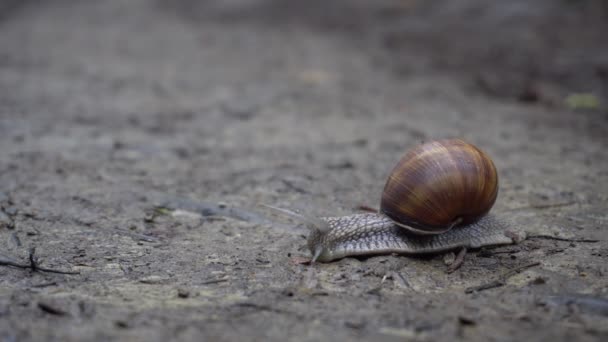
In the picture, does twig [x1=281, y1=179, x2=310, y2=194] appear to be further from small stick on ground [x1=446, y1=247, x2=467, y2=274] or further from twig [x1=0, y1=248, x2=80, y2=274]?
twig [x1=0, y1=248, x2=80, y2=274]

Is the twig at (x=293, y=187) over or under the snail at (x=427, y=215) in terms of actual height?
under

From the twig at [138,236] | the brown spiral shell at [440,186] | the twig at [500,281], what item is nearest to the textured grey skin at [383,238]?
the brown spiral shell at [440,186]

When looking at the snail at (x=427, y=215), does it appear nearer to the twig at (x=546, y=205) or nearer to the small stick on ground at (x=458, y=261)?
the small stick on ground at (x=458, y=261)

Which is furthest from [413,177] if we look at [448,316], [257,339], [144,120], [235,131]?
[144,120]

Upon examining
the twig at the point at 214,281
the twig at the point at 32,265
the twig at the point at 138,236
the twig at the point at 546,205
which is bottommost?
the twig at the point at 214,281

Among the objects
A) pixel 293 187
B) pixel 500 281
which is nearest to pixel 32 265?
pixel 293 187
